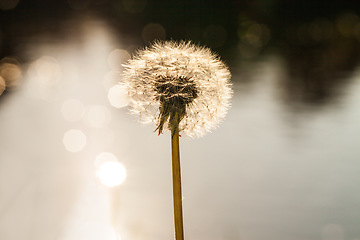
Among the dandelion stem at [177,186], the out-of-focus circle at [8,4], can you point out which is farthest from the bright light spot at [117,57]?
the dandelion stem at [177,186]

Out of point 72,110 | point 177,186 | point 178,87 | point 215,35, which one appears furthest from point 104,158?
point 215,35

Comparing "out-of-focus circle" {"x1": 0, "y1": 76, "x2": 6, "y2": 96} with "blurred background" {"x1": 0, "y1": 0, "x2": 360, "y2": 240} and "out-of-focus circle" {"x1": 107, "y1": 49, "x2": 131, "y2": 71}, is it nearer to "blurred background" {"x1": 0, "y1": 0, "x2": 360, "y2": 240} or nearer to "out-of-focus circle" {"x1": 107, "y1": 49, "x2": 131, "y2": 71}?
"blurred background" {"x1": 0, "y1": 0, "x2": 360, "y2": 240}

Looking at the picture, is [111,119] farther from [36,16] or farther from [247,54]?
[36,16]

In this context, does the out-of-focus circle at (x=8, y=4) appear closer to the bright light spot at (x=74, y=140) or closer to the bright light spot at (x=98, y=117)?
the bright light spot at (x=98, y=117)

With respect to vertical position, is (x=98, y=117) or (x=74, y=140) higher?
(x=98, y=117)

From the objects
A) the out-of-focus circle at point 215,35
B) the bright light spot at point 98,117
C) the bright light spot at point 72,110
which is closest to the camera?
the bright light spot at point 98,117

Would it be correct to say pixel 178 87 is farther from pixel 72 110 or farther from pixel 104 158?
pixel 72 110
